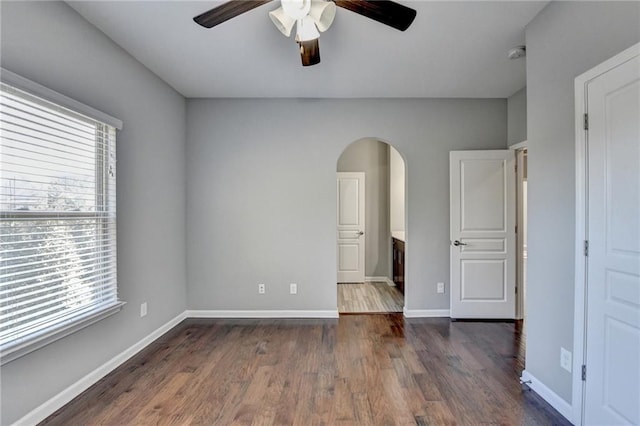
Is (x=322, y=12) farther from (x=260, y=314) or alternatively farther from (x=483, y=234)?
(x=260, y=314)

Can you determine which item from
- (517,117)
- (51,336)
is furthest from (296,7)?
(517,117)

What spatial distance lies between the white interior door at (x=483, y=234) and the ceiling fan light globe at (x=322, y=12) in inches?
97.4

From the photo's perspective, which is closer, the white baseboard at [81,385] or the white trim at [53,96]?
the white trim at [53,96]

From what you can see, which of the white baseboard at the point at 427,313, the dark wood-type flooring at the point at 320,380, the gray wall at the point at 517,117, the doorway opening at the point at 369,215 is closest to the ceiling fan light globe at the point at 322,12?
the dark wood-type flooring at the point at 320,380

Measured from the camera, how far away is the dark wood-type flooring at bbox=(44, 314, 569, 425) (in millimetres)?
2025

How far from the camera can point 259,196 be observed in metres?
3.96

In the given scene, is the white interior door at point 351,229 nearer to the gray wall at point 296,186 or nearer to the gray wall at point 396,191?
the gray wall at point 396,191

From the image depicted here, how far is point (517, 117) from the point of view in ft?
Answer: 12.2

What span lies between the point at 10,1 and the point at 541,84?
339 cm

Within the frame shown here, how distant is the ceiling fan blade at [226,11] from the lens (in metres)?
1.75

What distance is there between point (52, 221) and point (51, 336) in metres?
0.73

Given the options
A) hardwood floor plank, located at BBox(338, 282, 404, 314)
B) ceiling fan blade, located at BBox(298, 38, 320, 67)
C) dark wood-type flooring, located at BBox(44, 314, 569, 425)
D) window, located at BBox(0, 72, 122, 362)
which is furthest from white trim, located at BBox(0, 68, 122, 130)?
hardwood floor plank, located at BBox(338, 282, 404, 314)

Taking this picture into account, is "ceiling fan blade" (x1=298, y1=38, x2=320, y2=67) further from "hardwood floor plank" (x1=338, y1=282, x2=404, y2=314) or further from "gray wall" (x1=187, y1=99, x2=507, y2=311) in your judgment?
"hardwood floor plank" (x1=338, y1=282, x2=404, y2=314)

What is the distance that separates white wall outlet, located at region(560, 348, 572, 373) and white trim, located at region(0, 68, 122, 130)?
12.0 ft
